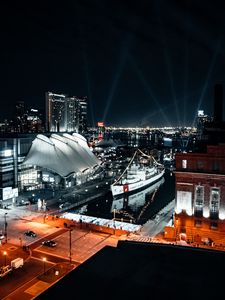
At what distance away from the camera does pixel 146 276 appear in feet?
30.4

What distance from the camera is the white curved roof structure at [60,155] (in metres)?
80.4

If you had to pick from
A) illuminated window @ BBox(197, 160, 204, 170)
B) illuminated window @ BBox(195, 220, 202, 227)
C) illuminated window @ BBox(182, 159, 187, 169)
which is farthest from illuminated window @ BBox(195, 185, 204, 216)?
illuminated window @ BBox(182, 159, 187, 169)

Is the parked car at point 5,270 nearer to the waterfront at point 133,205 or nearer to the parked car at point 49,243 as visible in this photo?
the parked car at point 49,243

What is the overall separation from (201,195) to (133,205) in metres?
40.1

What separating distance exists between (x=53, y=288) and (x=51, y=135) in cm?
9024

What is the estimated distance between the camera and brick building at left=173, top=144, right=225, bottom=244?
4228 centimetres

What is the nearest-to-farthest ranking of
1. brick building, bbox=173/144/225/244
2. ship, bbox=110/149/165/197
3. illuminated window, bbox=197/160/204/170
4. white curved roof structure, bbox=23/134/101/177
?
brick building, bbox=173/144/225/244 → illuminated window, bbox=197/160/204/170 → white curved roof structure, bbox=23/134/101/177 → ship, bbox=110/149/165/197

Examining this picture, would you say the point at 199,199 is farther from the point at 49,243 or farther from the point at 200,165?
the point at 49,243

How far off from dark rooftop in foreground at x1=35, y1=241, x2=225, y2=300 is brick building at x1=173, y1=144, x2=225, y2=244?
3224 cm

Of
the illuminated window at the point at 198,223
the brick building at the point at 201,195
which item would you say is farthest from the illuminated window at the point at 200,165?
the illuminated window at the point at 198,223

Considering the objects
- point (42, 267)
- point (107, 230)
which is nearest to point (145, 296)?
point (42, 267)

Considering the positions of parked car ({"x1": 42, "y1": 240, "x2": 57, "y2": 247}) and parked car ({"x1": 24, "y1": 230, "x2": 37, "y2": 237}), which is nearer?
parked car ({"x1": 42, "y1": 240, "x2": 57, "y2": 247})

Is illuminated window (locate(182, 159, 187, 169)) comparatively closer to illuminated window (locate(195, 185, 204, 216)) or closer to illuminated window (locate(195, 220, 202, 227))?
illuminated window (locate(195, 185, 204, 216))

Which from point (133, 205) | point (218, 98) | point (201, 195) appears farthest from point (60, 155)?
point (201, 195)
